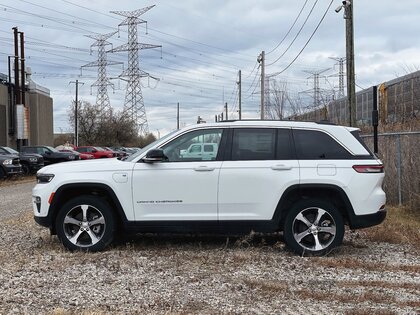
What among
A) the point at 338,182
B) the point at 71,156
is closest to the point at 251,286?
the point at 338,182

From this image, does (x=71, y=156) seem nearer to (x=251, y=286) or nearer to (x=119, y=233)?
(x=119, y=233)

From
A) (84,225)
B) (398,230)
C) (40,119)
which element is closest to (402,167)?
(398,230)

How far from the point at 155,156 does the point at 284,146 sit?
1.70m

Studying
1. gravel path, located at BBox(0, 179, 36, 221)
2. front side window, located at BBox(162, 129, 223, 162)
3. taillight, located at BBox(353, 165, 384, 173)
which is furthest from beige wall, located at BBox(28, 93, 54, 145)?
taillight, located at BBox(353, 165, 384, 173)

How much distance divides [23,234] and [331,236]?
5003 millimetres

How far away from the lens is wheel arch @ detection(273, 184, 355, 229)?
6594mm

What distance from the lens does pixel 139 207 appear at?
671 cm

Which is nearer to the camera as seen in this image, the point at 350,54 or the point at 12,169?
the point at 350,54

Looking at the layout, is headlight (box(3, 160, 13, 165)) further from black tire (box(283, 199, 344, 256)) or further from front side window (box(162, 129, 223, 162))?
black tire (box(283, 199, 344, 256))

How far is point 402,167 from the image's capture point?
11156mm

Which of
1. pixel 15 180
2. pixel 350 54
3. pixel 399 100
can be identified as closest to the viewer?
pixel 350 54

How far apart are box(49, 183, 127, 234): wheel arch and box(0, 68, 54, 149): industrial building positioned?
3501 cm

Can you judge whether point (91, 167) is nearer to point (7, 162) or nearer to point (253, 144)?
point (253, 144)

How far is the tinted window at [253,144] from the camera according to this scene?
22.1ft
